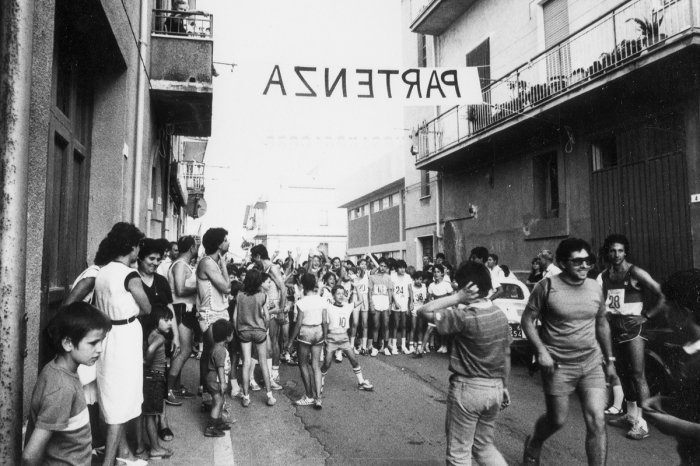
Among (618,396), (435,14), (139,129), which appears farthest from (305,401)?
(435,14)

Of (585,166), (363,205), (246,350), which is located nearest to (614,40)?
(585,166)

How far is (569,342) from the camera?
406cm

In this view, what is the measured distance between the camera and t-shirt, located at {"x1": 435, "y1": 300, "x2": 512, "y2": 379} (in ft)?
11.4

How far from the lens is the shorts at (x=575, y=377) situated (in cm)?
400

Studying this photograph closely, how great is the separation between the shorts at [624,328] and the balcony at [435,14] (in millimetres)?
14516

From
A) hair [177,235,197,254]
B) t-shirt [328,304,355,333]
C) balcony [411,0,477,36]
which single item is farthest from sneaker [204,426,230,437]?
balcony [411,0,477,36]

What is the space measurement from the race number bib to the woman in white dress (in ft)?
14.8

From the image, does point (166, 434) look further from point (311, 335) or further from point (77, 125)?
point (77, 125)

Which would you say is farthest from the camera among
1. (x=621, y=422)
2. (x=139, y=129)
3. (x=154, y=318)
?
(x=139, y=129)

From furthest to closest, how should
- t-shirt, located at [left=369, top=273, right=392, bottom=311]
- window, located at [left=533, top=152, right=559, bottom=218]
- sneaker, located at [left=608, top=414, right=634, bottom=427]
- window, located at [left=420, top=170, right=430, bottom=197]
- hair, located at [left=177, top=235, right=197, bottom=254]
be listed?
window, located at [left=420, top=170, right=430, bottom=197]
window, located at [left=533, top=152, right=559, bottom=218]
t-shirt, located at [left=369, top=273, right=392, bottom=311]
hair, located at [left=177, top=235, right=197, bottom=254]
sneaker, located at [left=608, top=414, right=634, bottom=427]

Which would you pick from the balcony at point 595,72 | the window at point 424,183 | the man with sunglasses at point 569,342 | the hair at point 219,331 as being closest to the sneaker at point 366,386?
the hair at point 219,331

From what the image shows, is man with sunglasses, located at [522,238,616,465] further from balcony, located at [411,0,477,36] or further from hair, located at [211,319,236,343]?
balcony, located at [411,0,477,36]

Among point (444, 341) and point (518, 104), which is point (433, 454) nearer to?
point (444, 341)

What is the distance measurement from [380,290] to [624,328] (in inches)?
229
